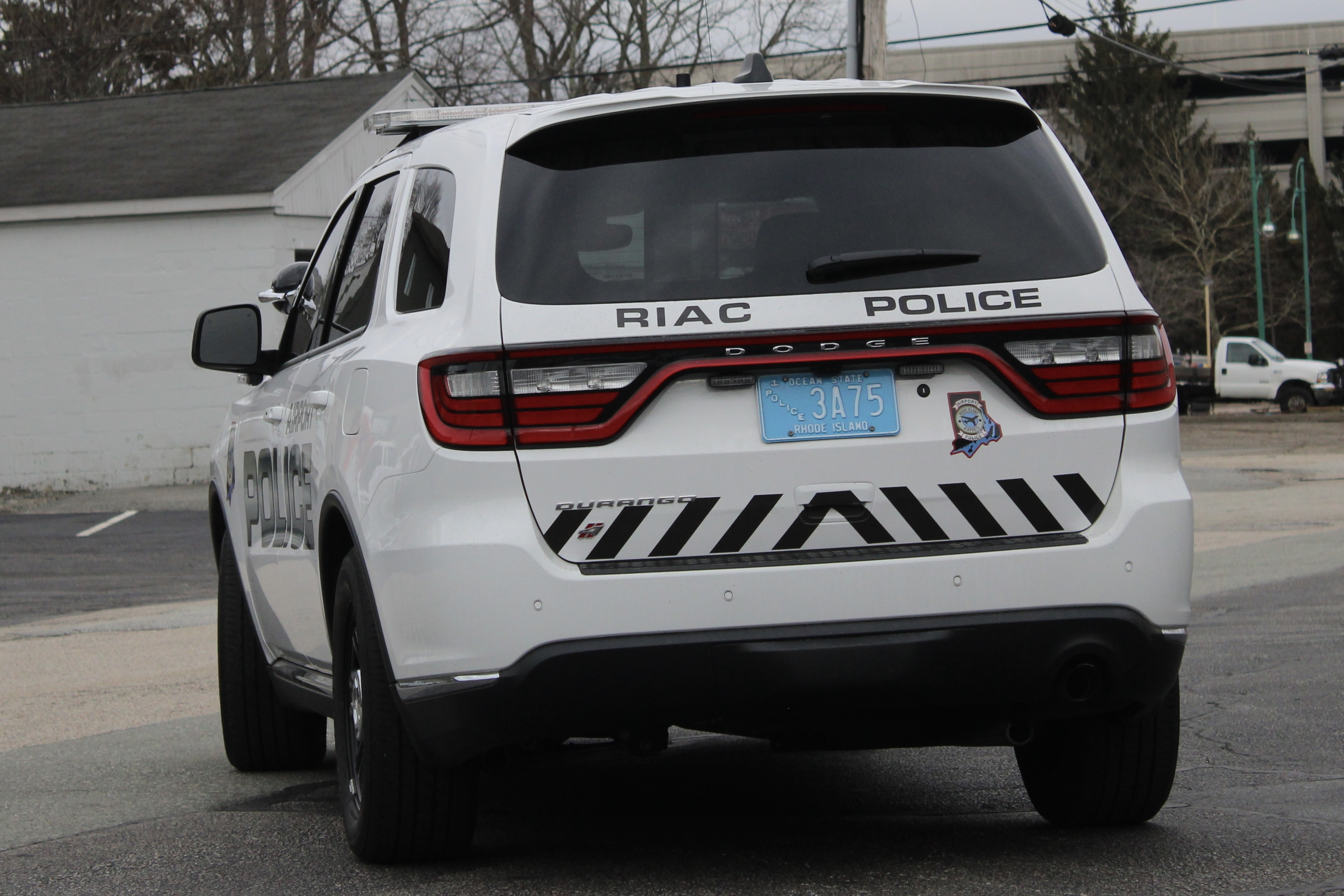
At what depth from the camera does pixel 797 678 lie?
3875 millimetres

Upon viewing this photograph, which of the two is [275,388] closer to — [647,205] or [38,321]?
[647,205]

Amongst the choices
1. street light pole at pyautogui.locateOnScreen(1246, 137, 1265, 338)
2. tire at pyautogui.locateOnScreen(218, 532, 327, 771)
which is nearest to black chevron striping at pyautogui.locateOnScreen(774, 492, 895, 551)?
tire at pyautogui.locateOnScreen(218, 532, 327, 771)

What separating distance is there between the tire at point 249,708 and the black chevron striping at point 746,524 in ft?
9.19

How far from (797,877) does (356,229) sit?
241 cm

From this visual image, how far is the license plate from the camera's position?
12.9ft

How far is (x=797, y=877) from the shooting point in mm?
→ 4250

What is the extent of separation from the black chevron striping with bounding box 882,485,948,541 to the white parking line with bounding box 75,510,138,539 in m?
15.8

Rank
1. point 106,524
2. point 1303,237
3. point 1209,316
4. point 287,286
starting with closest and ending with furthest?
point 287,286
point 106,524
point 1209,316
point 1303,237

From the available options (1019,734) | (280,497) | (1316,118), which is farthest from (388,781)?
(1316,118)

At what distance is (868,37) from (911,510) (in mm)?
15426

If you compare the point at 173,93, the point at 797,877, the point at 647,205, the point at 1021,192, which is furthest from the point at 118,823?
the point at 173,93

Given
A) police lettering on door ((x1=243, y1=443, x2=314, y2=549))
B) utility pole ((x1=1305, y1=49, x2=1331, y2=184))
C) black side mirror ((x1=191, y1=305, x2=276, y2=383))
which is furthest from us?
utility pole ((x1=1305, y1=49, x2=1331, y2=184))

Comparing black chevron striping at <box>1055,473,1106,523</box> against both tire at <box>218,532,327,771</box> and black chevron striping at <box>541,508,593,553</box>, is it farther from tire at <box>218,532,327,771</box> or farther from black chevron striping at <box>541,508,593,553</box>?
tire at <box>218,532,327,771</box>

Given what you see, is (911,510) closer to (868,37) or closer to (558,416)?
(558,416)
